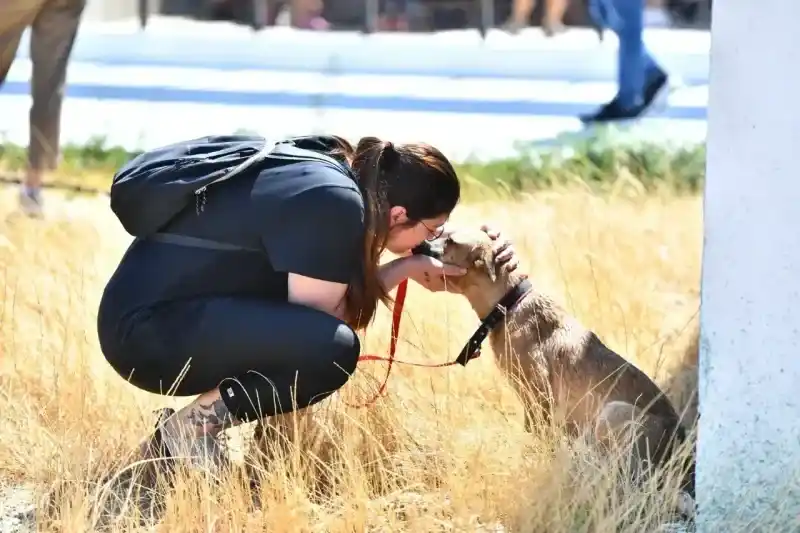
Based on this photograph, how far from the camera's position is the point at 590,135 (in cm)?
753

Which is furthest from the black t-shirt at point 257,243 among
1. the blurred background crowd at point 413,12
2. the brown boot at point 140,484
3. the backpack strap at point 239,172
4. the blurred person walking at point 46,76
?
the blurred background crowd at point 413,12

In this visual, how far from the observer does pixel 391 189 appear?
3.28 metres

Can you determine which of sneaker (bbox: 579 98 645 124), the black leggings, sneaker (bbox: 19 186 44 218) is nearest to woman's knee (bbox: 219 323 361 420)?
the black leggings

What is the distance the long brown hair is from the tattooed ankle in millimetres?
457

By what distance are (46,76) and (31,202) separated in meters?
0.68

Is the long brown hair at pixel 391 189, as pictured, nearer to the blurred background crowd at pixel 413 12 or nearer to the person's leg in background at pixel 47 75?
the person's leg in background at pixel 47 75

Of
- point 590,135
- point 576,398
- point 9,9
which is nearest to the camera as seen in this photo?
point 576,398

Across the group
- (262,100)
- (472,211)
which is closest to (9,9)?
(472,211)

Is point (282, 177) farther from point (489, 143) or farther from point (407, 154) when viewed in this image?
point (489, 143)

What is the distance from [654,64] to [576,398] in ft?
14.8

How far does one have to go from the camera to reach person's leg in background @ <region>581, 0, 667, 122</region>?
7.33m

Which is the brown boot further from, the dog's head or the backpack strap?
the dog's head

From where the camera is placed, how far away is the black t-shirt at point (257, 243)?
10.2 feet

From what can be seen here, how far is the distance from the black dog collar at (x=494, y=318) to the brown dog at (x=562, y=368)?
0.06 ft
